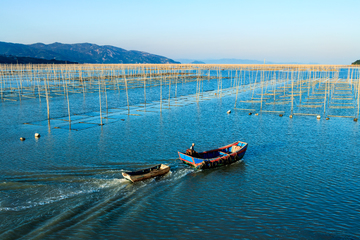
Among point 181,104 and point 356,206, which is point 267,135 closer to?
point 356,206

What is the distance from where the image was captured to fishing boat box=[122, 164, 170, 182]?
14951 mm

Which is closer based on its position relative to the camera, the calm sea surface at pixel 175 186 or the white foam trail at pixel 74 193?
the calm sea surface at pixel 175 186

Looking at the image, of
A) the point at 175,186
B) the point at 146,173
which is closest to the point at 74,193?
the point at 146,173

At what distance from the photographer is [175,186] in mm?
15195

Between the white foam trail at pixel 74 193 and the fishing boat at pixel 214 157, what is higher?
the fishing boat at pixel 214 157

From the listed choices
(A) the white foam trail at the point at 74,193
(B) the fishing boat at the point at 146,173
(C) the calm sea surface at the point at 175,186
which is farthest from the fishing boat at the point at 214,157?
(A) the white foam trail at the point at 74,193

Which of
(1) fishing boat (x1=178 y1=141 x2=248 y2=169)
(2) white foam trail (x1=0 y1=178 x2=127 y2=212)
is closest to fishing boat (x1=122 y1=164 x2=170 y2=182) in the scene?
(2) white foam trail (x1=0 y1=178 x2=127 y2=212)

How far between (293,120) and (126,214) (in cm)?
2578

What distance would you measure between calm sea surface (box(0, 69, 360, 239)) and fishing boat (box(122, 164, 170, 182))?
1.11ft

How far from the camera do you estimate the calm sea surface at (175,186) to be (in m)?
11.4

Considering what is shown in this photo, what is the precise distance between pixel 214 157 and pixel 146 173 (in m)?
5.68

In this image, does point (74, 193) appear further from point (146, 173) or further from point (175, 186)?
point (175, 186)

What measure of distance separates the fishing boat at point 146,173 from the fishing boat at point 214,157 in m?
1.72

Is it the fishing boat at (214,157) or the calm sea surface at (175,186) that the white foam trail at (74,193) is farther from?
the fishing boat at (214,157)
